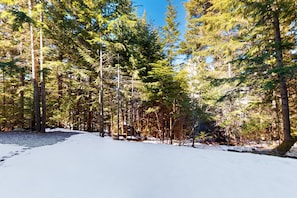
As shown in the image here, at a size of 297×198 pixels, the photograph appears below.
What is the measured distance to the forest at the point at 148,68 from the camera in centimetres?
670

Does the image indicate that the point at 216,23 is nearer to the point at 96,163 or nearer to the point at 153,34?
the point at 153,34

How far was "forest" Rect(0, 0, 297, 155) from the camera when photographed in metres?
6.70

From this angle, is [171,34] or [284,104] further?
[171,34]

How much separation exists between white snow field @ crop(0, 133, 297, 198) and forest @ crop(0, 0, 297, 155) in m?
3.34

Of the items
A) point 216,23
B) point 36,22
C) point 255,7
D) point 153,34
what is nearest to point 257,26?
point 255,7

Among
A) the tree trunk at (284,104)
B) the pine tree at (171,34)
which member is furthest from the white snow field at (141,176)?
the pine tree at (171,34)

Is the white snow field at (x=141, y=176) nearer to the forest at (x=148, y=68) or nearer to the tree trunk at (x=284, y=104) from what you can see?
the tree trunk at (x=284, y=104)

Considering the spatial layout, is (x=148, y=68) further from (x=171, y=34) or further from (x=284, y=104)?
(x=284, y=104)

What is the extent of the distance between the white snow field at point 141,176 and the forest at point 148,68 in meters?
3.34

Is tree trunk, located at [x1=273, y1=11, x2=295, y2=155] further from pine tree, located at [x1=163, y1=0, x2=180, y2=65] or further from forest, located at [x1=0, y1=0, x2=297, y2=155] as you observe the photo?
pine tree, located at [x1=163, y1=0, x2=180, y2=65]

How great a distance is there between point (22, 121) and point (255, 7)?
43.5 feet

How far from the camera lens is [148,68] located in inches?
457

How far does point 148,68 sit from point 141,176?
894cm

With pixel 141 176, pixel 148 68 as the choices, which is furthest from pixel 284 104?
pixel 148 68
